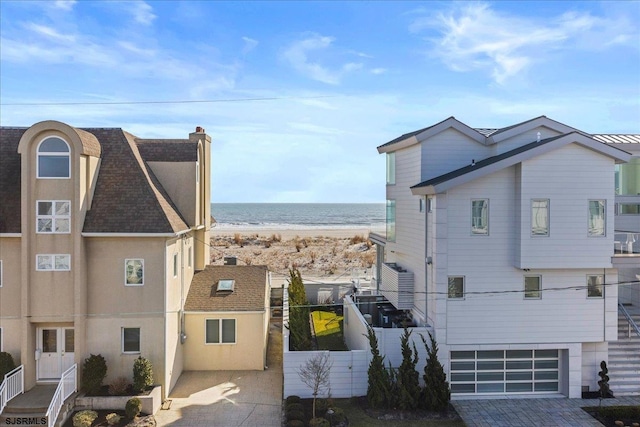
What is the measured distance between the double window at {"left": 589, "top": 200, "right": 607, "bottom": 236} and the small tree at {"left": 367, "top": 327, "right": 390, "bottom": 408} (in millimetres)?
8713

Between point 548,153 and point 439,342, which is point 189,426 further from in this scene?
point 548,153

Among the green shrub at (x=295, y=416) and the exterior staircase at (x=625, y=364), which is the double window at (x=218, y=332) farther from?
the exterior staircase at (x=625, y=364)

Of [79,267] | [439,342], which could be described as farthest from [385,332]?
[79,267]

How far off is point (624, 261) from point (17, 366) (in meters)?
21.3

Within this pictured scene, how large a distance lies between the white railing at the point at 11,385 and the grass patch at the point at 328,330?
1114cm

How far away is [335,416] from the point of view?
15094 millimetres

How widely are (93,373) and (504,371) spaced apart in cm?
1432

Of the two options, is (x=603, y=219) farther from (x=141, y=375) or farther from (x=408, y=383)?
(x=141, y=375)

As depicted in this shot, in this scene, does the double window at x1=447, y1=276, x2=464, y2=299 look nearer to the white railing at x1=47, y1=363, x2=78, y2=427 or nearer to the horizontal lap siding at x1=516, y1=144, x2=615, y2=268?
the horizontal lap siding at x1=516, y1=144, x2=615, y2=268

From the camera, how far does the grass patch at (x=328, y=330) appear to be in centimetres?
2214

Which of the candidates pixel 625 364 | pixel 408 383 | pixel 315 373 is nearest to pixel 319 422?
pixel 315 373

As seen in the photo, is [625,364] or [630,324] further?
[630,324]

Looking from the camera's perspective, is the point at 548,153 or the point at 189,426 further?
the point at 548,153

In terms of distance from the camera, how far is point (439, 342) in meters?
17.2
